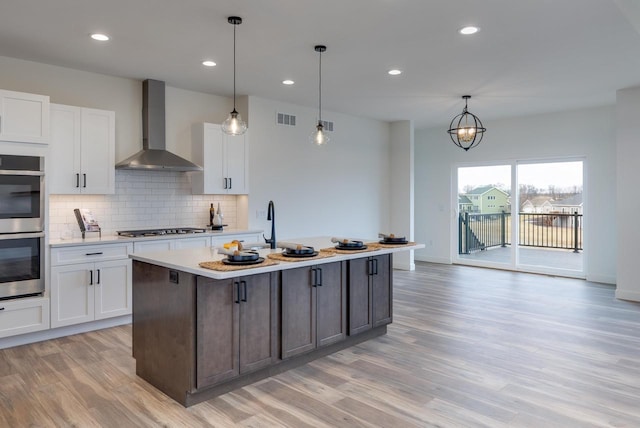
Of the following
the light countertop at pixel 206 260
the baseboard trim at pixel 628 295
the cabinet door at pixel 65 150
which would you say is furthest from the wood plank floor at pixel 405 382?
the cabinet door at pixel 65 150

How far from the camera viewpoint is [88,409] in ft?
9.41

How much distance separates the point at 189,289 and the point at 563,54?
4223mm

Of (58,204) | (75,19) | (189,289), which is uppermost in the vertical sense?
(75,19)

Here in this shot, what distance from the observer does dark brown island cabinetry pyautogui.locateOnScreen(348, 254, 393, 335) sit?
3.99m

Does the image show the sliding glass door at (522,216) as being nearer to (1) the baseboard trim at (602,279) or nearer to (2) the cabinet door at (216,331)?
(1) the baseboard trim at (602,279)

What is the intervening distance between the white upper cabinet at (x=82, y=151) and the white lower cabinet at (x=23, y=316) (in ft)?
3.74

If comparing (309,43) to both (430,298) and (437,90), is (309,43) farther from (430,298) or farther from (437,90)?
(430,298)

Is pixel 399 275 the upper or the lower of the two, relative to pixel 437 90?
lower

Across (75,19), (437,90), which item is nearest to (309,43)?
(75,19)

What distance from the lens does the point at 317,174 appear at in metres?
7.23

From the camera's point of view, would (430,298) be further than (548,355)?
Yes

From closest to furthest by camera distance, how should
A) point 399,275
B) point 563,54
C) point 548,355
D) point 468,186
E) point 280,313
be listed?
1. point 280,313
2. point 548,355
3. point 563,54
4. point 399,275
5. point 468,186

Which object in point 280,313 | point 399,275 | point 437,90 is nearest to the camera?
point 280,313

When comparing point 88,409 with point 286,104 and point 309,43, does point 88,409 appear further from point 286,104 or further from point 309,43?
point 286,104
